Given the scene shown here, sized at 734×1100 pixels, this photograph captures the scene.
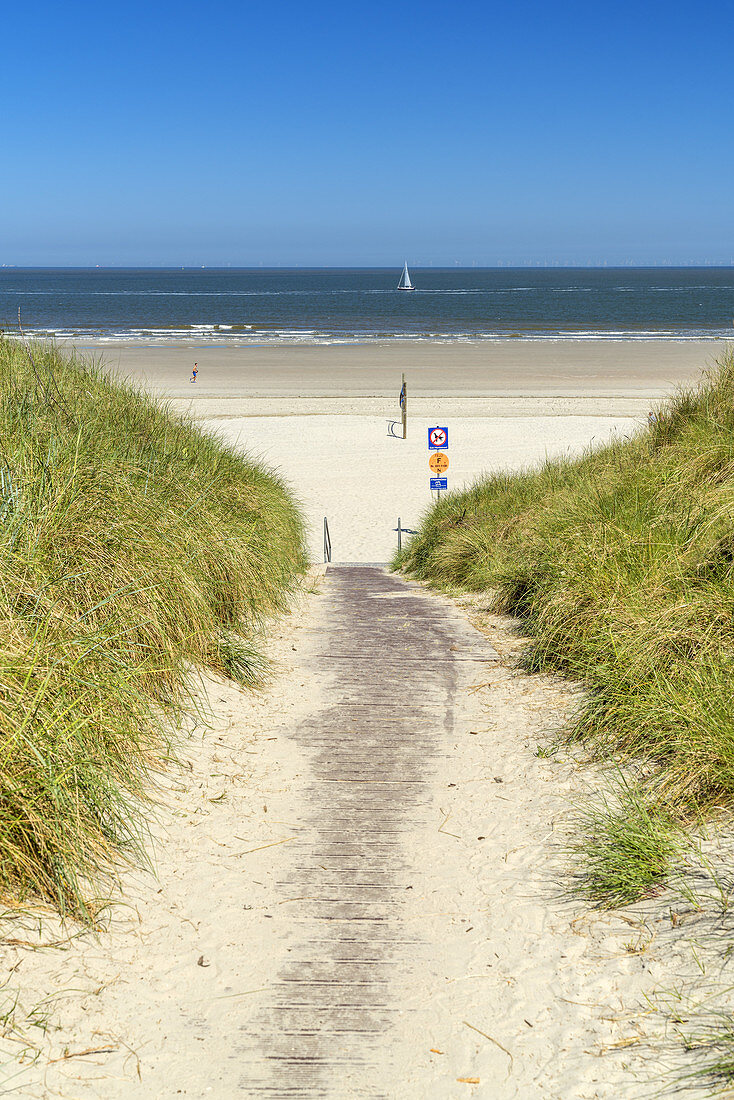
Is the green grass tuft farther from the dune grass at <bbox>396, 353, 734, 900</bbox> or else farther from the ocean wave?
the ocean wave

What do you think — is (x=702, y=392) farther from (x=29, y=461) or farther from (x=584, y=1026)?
(x=584, y=1026)

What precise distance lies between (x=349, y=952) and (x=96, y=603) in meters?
2.25

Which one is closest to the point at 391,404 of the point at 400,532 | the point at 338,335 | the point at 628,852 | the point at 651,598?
the point at 400,532

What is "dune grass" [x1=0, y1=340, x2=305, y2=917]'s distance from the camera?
3348 millimetres

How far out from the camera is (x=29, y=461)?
5297 millimetres

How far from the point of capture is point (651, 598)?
212 inches

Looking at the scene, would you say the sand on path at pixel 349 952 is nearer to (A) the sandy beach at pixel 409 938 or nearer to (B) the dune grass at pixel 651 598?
(A) the sandy beach at pixel 409 938

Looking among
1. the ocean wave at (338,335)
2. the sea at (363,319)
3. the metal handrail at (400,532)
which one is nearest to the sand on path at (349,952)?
the metal handrail at (400,532)

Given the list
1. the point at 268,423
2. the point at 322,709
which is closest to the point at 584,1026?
the point at 322,709

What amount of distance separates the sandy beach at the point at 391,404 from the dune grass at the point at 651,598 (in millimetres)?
2705

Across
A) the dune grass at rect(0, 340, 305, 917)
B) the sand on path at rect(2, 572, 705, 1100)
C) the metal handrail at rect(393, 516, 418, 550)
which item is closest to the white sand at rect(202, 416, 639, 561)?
the metal handrail at rect(393, 516, 418, 550)

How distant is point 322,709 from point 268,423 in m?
27.4

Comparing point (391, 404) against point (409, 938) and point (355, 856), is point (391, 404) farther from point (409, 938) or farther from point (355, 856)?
point (409, 938)

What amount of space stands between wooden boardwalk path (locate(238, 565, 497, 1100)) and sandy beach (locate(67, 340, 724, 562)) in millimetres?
5038
